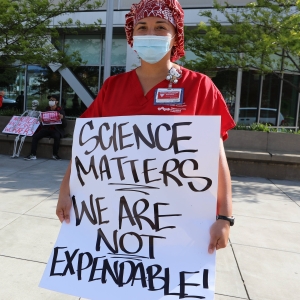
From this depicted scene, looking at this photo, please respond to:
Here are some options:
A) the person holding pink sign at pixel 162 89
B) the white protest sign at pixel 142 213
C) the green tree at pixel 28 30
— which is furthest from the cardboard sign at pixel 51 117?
the white protest sign at pixel 142 213

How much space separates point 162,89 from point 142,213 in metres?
0.61

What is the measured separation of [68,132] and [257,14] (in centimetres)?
595

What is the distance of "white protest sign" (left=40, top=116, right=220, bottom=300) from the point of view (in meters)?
1.55

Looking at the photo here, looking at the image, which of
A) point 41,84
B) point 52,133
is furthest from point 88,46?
point 52,133

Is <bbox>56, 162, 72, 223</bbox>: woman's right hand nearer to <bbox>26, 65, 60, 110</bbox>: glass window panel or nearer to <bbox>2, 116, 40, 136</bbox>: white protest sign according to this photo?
<bbox>2, 116, 40, 136</bbox>: white protest sign

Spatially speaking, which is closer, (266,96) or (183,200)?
(183,200)

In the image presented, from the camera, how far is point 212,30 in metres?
8.27

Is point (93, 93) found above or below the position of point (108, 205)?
above

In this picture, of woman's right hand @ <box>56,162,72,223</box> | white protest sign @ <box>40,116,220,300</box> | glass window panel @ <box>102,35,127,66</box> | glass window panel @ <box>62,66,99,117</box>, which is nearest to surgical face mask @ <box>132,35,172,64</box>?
white protest sign @ <box>40,116,220,300</box>

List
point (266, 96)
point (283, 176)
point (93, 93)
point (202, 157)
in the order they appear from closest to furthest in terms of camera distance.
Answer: point (202, 157), point (283, 176), point (266, 96), point (93, 93)

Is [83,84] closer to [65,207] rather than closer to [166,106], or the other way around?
[65,207]

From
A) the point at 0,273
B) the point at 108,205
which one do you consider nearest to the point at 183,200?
the point at 108,205

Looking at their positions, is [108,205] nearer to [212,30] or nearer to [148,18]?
[148,18]

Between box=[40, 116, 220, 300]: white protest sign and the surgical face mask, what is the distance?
33 cm
